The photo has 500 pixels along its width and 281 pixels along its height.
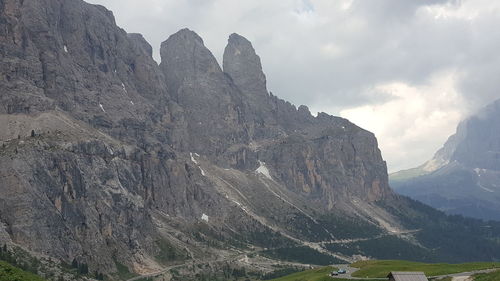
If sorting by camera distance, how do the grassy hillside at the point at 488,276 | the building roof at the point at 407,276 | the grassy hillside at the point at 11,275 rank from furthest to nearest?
the grassy hillside at the point at 488,276, the building roof at the point at 407,276, the grassy hillside at the point at 11,275

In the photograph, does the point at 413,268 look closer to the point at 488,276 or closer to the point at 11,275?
the point at 488,276

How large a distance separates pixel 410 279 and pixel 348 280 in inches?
1437

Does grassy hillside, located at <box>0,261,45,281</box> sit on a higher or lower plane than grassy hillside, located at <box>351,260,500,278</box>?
higher

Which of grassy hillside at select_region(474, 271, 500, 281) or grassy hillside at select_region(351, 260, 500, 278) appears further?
grassy hillside at select_region(351, 260, 500, 278)

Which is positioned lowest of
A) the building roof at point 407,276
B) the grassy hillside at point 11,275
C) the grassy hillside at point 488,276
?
the grassy hillside at point 488,276

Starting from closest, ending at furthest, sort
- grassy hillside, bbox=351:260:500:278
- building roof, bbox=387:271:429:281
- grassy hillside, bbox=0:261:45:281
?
1. grassy hillside, bbox=0:261:45:281
2. building roof, bbox=387:271:429:281
3. grassy hillside, bbox=351:260:500:278

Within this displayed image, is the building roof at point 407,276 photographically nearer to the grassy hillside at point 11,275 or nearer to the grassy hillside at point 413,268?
the grassy hillside at point 413,268

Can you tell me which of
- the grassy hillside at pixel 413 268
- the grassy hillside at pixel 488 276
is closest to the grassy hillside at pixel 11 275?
the grassy hillside at pixel 488 276

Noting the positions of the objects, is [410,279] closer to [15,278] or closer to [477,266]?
[477,266]

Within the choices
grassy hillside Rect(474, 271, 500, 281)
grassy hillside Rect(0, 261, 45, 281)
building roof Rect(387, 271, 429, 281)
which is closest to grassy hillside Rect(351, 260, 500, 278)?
grassy hillside Rect(474, 271, 500, 281)

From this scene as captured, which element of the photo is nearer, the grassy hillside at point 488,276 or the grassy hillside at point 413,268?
the grassy hillside at point 488,276

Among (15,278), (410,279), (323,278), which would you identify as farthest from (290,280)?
(15,278)

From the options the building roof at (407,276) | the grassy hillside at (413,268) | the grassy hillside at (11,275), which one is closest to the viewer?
the grassy hillside at (11,275)

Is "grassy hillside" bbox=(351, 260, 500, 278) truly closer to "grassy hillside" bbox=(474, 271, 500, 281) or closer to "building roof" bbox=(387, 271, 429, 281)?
"grassy hillside" bbox=(474, 271, 500, 281)
